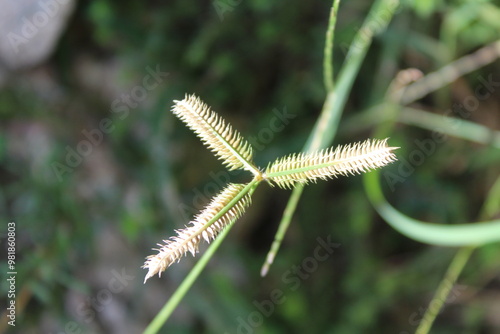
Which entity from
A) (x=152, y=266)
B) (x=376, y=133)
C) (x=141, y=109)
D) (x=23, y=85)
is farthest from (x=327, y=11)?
(x=152, y=266)

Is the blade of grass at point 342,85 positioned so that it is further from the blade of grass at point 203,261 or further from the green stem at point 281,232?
the blade of grass at point 203,261

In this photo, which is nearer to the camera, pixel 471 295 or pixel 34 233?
pixel 34 233

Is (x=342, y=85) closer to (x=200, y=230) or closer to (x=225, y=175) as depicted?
(x=225, y=175)

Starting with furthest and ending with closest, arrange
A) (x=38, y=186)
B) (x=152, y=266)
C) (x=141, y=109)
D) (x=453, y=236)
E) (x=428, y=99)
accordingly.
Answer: (x=428, y=99)
(x=141, y=109)
(x=38, y=186)
(x=453, y=236)
(x=152, y=266)

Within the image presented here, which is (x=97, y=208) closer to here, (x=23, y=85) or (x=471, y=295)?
(x=23, y=85)

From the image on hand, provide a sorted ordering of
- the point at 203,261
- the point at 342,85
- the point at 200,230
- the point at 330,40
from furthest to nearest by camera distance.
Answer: the point at 342,85, the point at 330,40, the point at 203,261, the point at 200,230

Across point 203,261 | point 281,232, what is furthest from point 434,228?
point 203,261

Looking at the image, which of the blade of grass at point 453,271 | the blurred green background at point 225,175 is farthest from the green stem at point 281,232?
the blade of grass at point 453,271
